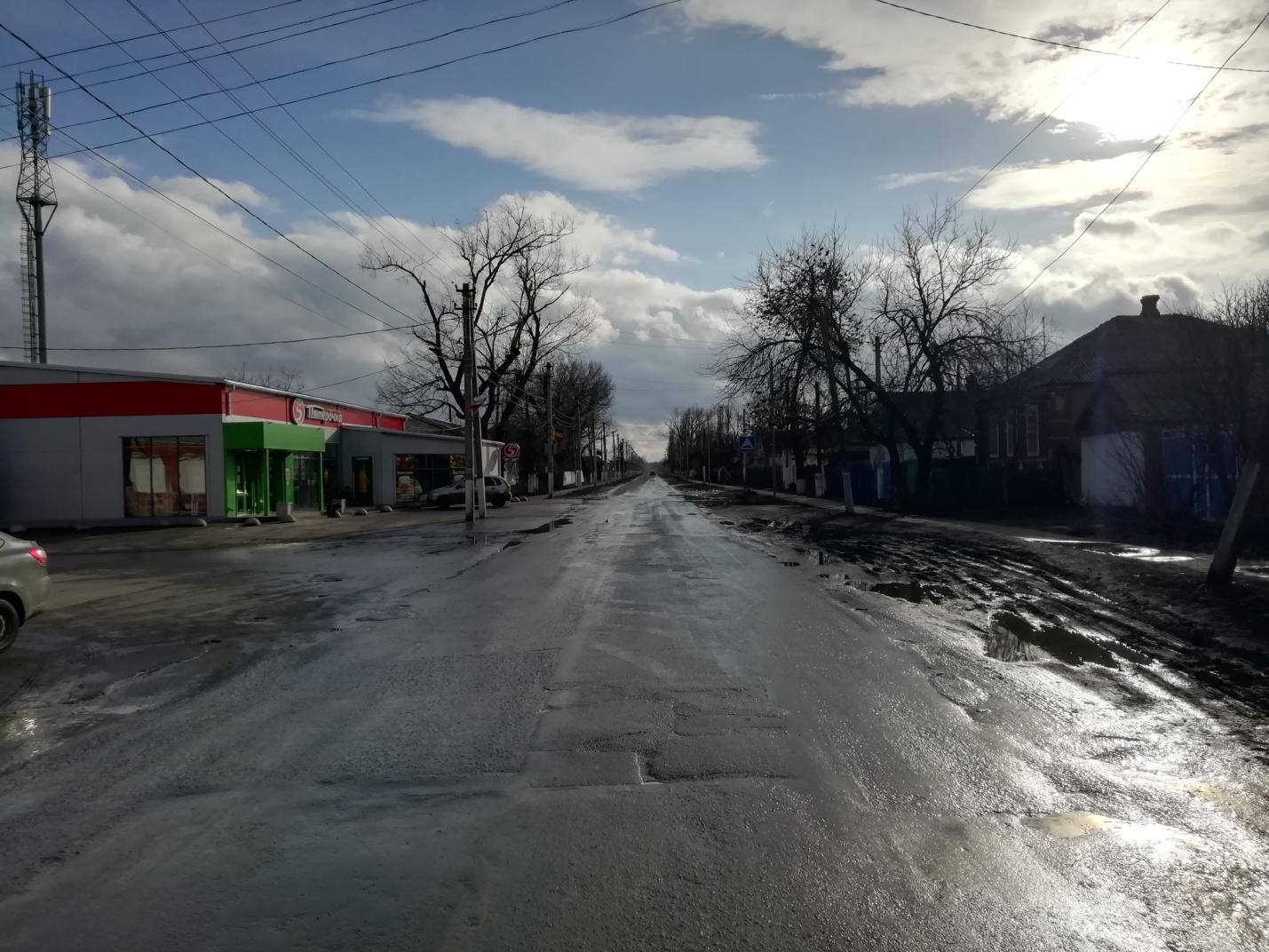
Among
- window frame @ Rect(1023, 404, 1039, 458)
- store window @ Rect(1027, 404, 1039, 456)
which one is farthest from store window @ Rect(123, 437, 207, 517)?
store window @ Rect(1027, 404, 1039, 456)

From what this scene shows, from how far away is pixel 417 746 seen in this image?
604 cm

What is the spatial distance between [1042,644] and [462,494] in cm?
3872

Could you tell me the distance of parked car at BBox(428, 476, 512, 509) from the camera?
46.0 metres

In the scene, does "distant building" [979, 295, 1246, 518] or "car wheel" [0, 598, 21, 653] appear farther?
"distant building" [979, 295, 1246, 518]

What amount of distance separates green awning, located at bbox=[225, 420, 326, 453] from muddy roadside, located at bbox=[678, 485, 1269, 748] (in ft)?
71.6

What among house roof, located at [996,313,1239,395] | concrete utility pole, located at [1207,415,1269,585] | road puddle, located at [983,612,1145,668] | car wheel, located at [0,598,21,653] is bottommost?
road puddle, located at [983,612,1145,668]

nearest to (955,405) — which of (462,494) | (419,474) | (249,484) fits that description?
(462,494)

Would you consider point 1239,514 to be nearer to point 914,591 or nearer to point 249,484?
point 914,591

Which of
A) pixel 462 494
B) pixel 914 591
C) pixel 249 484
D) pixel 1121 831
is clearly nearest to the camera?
pixel 1121 831

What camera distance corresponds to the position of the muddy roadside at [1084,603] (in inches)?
328

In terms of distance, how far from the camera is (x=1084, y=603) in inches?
468

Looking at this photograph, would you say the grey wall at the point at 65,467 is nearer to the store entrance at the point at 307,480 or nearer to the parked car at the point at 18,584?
the store entrance at the point at 307,480

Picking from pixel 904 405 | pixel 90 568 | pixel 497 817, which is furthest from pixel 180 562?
pixel 904 405

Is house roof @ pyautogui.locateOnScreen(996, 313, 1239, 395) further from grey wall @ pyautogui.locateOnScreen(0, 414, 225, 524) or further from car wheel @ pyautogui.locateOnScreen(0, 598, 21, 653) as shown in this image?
grey wall @ pyautogui.locateOnScreen(0, 414, 225, 524)
